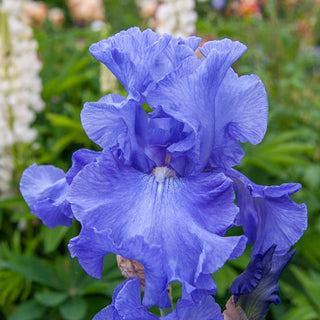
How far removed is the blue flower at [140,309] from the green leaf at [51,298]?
1006 millimetres

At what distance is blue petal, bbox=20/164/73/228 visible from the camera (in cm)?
79

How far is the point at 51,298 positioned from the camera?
165 centimetres

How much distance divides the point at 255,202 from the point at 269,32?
2.66 m

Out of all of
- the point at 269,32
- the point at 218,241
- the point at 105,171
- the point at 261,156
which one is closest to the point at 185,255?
the point at 218,241

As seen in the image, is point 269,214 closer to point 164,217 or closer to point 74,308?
point 164,217

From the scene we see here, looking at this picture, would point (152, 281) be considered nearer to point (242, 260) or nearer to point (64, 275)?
point (242, 260)

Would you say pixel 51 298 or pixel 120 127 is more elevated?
pixel 120 127

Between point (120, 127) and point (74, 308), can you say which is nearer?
point (120, 127)

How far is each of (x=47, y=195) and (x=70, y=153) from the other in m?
1.69

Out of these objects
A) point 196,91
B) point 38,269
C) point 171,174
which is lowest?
point 38,269

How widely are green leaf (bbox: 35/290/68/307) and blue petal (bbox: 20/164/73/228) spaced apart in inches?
33.7

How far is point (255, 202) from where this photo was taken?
2.58 ft

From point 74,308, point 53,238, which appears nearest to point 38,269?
point 53,238

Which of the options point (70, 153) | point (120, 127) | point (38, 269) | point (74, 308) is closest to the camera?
point (120, 127)
